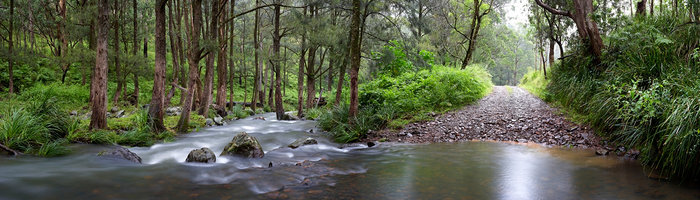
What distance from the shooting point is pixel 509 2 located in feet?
90.8

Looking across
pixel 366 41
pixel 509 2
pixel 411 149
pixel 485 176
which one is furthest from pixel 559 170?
pixel 509 2

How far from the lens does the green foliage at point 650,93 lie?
5066 mm

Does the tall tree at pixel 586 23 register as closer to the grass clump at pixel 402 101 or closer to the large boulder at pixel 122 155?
the grass clump at pixel 402 101

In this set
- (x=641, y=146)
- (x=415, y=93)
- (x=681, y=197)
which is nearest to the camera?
(x=681, y=197)

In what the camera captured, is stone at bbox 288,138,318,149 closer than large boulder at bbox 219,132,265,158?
Result: No

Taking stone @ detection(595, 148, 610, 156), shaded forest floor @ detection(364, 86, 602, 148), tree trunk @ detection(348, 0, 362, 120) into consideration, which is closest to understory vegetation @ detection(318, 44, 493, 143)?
shaded forest floor @ detection(364, 86, 602, 148)

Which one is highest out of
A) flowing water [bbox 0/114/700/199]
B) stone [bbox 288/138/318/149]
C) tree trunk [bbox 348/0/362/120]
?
tree trunk [bbox 348/0/362/120]

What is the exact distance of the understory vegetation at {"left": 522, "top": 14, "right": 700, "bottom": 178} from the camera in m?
5.07

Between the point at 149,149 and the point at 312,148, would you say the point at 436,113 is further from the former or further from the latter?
the point at 149,149

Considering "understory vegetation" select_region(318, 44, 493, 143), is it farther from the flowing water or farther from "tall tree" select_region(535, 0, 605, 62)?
"tall tree" select_region(535, 0, 605, 62)

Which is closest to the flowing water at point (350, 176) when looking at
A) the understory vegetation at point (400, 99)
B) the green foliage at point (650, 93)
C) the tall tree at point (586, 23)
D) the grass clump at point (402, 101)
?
the green foliage at point (650, 93)

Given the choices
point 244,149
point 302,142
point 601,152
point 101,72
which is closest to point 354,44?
point 302,142

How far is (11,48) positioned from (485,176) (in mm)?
24015

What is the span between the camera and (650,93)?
6.23 m
